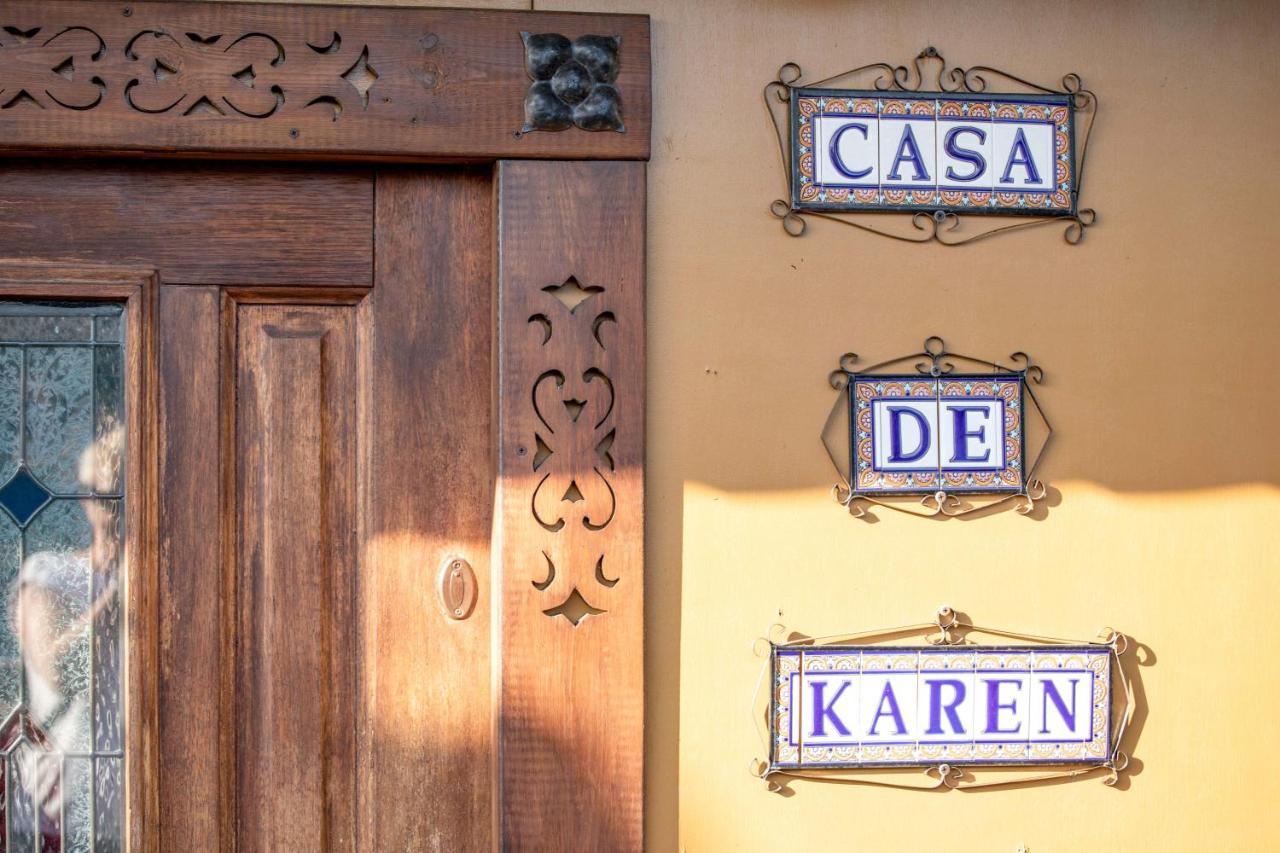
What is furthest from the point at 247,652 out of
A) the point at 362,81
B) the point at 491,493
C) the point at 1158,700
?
the point at 1158,700

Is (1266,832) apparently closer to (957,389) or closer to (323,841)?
(957,389)

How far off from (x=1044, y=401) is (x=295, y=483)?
3.67 feet

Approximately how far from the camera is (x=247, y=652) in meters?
1.58

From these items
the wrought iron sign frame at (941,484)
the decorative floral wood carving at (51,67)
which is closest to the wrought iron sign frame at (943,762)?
the wrought iron sign frame at (941,484)

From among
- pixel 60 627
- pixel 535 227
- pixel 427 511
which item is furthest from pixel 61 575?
pixel 535 227

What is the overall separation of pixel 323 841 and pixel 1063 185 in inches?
57.7

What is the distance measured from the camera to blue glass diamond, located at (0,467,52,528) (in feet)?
5.16

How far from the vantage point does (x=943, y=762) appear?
156 cm

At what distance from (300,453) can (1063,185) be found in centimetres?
120

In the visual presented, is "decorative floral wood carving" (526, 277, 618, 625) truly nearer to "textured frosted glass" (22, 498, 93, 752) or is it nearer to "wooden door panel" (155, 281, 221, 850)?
"wooden door panel" (155, 281, 221, 850)

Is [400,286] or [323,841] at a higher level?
[400,286]

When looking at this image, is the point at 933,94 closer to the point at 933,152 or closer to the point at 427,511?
the point at 933,152

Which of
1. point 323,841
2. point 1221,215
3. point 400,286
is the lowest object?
point 323,841

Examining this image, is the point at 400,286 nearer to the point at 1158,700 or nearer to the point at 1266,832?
→ the point at 1158,700
